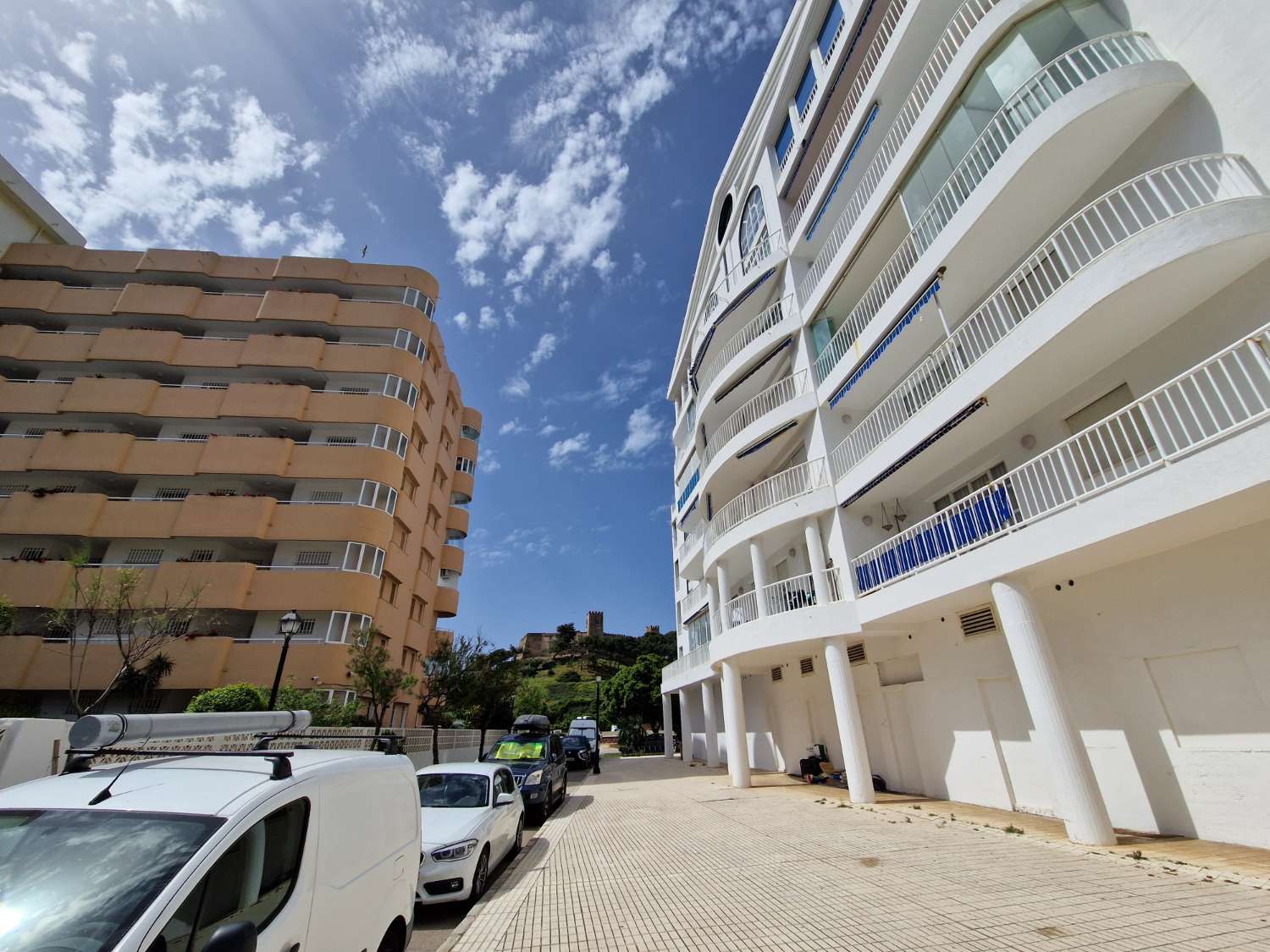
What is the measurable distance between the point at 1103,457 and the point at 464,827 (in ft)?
34.5

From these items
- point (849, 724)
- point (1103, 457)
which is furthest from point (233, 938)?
point (849, 724)

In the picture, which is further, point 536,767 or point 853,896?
point 536,767

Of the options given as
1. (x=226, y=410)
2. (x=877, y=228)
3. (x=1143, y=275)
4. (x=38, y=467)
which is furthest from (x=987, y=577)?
(x=38, y=467)

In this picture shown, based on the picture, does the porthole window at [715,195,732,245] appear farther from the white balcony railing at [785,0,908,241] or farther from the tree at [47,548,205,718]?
the tree at [47,548,205,718]

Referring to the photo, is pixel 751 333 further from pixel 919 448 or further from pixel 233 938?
pixel 233 938

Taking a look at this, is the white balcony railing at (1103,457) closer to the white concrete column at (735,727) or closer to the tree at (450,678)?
the white concrete column at (735,727)

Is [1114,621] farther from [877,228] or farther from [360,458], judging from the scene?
[360,458]

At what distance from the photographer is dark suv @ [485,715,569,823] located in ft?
36.1

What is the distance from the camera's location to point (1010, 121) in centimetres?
846

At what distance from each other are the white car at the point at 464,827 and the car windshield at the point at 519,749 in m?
5.06

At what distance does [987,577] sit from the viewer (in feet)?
26.2

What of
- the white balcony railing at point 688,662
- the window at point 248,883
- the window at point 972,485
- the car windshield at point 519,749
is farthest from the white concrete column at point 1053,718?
the white balcony railing at point 688,662

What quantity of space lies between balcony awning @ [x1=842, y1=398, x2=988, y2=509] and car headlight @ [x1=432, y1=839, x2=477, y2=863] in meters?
9.76

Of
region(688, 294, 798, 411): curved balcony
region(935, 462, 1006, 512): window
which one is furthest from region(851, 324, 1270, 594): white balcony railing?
region(688, 294, 798, 411): curved balcony
